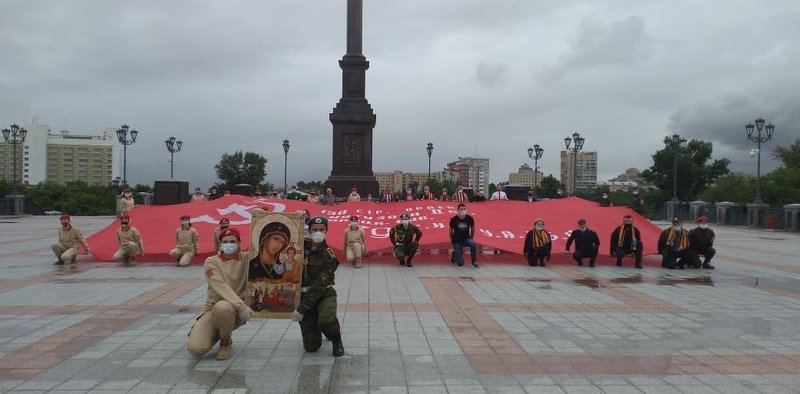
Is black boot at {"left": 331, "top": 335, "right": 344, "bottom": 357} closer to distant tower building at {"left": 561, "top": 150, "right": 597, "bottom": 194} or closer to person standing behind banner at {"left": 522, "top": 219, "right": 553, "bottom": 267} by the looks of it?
person standing behind banner at {"left": 522, "top": 219, "right": 553, "bottom": 267}

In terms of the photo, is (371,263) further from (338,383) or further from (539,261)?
(338,383)

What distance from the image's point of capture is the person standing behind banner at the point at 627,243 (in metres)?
13.6

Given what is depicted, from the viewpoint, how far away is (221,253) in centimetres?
597

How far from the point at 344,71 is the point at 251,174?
29.3 meters

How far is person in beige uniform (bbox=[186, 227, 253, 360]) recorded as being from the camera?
5.76 m

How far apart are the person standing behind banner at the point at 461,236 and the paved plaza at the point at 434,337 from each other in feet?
5.56

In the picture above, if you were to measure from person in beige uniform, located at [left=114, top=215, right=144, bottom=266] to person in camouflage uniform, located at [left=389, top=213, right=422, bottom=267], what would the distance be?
20.3 ft

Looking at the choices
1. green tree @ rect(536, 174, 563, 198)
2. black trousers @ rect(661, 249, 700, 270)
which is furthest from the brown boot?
green tree @ rect(536, 174, 563, 198)

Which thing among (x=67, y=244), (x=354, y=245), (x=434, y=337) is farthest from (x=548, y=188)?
(x=434, y=337)

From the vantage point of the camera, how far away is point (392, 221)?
51.9ft

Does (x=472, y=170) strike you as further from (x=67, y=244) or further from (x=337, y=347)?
(x=337, y=347)

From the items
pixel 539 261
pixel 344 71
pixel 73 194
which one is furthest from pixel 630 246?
pixel 73 194

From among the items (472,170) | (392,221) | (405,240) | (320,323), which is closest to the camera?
(320,323)

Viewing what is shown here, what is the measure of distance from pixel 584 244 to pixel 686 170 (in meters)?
57.8
